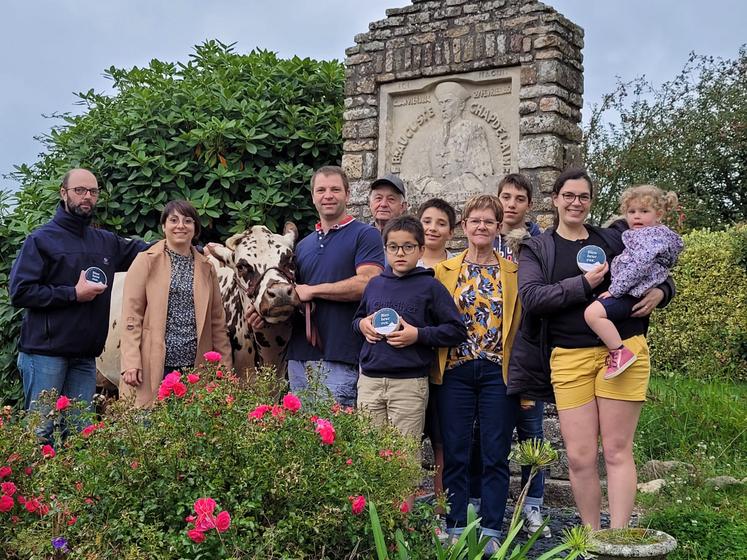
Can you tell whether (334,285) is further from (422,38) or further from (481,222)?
(422,38)

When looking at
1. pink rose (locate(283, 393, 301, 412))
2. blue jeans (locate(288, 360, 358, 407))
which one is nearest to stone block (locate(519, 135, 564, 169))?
blue jeans (locate(288, 360, 358, 407))

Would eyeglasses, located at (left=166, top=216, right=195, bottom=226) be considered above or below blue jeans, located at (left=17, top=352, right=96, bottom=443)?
above

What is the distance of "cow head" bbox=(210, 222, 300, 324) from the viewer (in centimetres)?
473

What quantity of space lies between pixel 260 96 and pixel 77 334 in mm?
3275

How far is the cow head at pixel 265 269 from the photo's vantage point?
15.5 ft

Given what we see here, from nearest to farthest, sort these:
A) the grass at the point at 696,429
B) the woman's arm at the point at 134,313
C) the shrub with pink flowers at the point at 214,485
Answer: the shrub with pink flowers at the point at 214,485, the woman's arm at the point at 134,313, the grass at the point at 696,429

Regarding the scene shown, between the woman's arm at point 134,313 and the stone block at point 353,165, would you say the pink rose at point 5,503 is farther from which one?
the stone block at point 353,165

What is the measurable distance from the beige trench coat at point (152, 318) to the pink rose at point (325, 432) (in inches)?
64.7

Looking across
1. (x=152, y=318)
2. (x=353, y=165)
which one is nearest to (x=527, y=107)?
(x=353, y=165)

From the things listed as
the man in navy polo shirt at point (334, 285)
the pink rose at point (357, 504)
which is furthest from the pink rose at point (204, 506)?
the man in navy polo shirt at point (334, 285)

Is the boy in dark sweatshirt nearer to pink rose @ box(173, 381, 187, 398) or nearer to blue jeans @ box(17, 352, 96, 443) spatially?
pink rose @ box(173, 381, 187, 398)

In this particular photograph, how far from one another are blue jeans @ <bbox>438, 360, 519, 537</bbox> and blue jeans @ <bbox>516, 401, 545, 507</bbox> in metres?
0.58

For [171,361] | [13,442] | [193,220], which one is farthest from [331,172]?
[13,442]

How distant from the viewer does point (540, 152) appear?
7.11m
